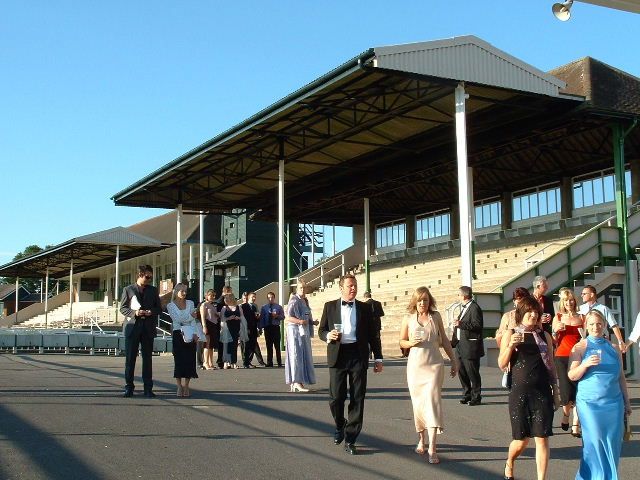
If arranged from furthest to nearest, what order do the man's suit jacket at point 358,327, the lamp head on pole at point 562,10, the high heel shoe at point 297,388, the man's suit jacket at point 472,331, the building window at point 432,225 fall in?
the building window at point 432,225
the high heel shoe at point 297,388
the man's suit jacket at point 472,331
the lamp head on pole at point 562,10
the man's suit jacket at point 358,327

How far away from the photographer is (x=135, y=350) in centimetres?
1229

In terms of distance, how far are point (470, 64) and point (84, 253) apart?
35815mm

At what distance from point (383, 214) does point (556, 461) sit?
35977 mm

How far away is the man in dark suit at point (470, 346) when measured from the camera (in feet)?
40.1

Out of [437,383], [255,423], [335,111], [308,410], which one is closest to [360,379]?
[437,383]

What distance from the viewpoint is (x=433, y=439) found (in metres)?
8.05

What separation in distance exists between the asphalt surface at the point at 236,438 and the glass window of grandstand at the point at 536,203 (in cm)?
2184

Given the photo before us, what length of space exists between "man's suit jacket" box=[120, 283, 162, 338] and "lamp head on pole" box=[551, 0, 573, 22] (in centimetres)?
676

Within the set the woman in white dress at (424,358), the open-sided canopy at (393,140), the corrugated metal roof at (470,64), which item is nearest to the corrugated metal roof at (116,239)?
the open-sided canopy at (393,140)

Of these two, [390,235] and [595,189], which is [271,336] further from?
[390,235]

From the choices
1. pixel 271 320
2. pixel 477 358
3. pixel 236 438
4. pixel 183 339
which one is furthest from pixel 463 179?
pixel 236 438

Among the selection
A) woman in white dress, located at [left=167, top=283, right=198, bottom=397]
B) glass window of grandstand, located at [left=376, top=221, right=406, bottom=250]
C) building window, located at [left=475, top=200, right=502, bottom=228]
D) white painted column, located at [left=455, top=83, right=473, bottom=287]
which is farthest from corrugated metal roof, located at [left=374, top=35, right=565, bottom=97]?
glass window of grandstand, located at [left=376, top=221, right=406, bottom=250]

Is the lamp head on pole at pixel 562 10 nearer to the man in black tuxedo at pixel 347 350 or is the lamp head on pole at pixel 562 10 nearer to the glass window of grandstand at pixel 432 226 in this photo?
the man in black tuxedo at pixel 347 350

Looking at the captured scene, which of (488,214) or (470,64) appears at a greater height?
(470,64)
